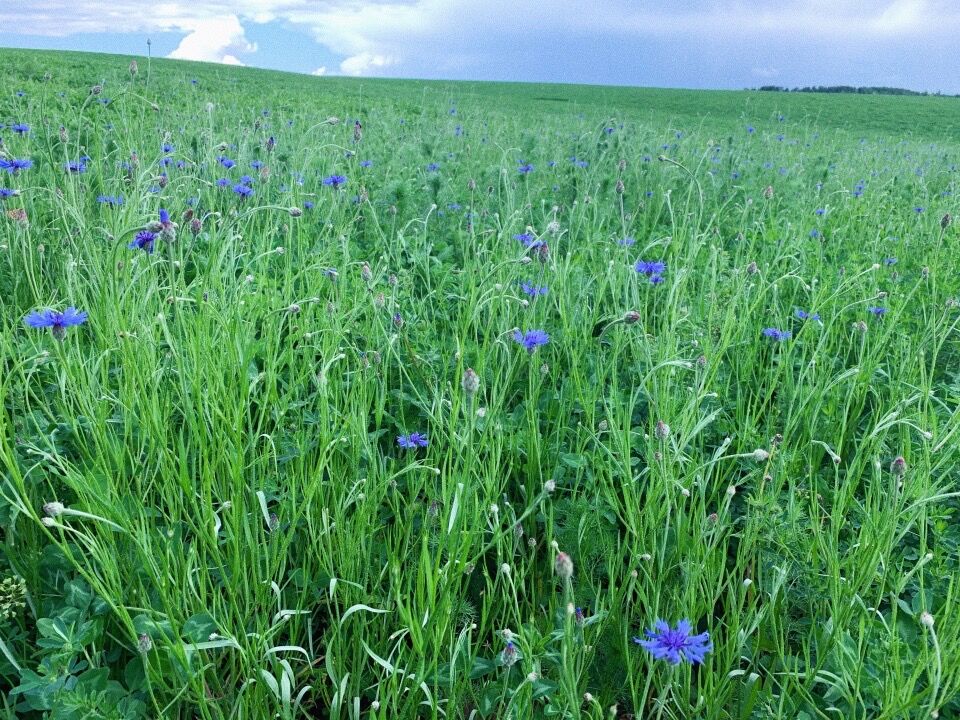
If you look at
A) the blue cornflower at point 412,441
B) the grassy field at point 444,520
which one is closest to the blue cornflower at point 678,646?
the grassy field at point 444,520

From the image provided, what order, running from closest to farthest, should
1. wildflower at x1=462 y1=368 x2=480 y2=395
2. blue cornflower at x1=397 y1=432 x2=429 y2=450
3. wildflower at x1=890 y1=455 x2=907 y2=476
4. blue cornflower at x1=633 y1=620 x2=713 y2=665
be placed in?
blue cornflower at x1=633 y1=620 x2=713 y2=665
wildflower at x1=890 y1=455 x2=907 y2=476
wildflower at x1=462 y1=368 x2=480 y2=395
blue cornflower at x1=397 y1=432 x2=429 y2=450

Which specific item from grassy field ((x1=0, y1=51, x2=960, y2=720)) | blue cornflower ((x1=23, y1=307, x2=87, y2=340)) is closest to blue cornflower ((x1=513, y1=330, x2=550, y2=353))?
grassy field ((x1=0, y1=51, x2=960, y2=720))

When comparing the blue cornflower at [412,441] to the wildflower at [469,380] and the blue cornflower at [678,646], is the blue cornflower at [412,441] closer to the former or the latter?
the wildflower at [469,380]

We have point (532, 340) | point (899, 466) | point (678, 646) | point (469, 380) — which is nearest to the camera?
point (678, 646)

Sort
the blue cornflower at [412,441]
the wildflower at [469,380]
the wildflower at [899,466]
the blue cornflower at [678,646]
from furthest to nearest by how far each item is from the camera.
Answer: the blue cornflower at [412,441] → the wildflower at [469,380] → the wildflower at [899,466] → the blue cornflower at [678,646]

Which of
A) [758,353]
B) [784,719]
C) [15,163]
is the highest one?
[15,163]

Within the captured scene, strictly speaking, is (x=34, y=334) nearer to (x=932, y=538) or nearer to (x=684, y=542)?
(x=684, y=542)

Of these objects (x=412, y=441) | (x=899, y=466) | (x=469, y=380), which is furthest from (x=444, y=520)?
(x=899, y=466)

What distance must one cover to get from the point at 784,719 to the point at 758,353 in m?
1.64

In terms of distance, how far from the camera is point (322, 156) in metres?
Answer: 4.55

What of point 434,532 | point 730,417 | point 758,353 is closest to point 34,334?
point 434,532

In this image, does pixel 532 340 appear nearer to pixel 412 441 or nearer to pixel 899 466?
pixel 412 441

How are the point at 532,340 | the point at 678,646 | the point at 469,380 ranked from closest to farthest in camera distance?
the point at 678,646 → the point at 469,380 → the point at 532,340

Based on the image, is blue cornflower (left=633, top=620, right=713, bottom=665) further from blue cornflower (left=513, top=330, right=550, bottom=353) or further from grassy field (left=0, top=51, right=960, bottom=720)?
blue cornflower (left=513, top=330, right=550, bottom=353)
